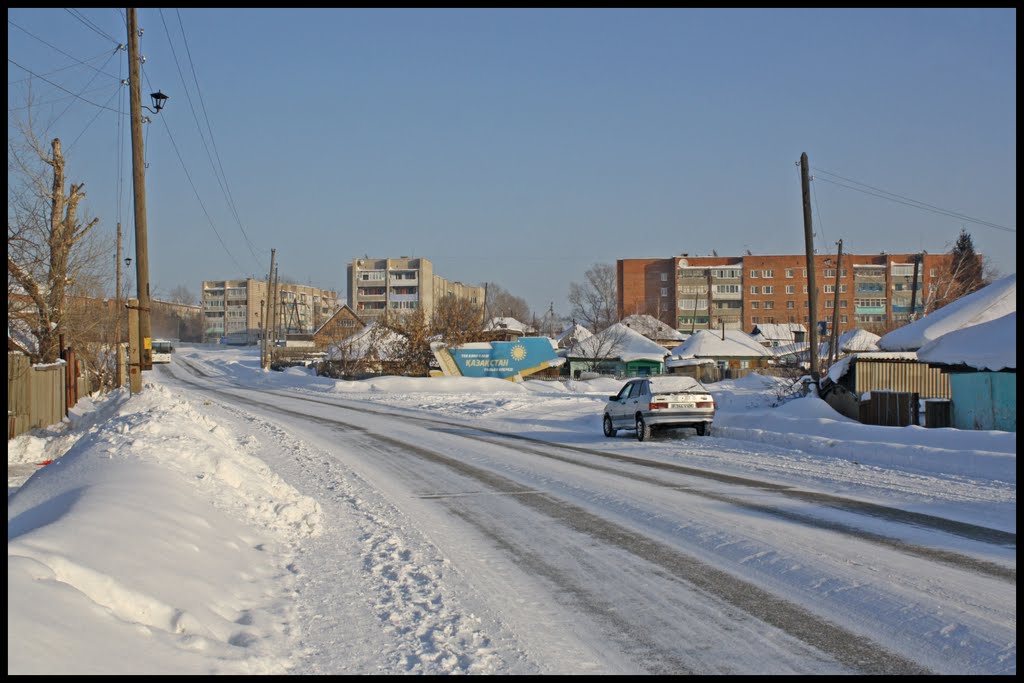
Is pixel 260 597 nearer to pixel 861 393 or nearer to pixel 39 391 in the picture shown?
pixel 39 391

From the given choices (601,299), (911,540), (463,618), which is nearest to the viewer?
(463,618)

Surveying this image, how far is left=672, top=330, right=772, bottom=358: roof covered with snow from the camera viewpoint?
2938 inches

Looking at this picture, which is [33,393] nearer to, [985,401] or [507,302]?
[985,401]

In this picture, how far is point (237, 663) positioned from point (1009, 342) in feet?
75.8

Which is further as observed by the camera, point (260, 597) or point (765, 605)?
point (260, 597)

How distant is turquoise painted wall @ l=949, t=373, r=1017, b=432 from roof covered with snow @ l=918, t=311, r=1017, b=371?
115 centimetres

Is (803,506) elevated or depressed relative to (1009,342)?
depressed

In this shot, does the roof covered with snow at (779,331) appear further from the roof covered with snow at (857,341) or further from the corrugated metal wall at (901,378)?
the corrugated metal wall at (901,378)

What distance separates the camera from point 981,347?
23.7 meters

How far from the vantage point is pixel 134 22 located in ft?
80.3

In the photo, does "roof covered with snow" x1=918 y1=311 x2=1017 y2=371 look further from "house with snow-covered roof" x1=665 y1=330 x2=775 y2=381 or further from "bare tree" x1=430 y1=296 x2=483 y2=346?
"house with snow-covered roof" x1=665 y1=330 x2=775 y2=381

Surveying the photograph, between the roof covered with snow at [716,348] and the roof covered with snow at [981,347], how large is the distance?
160 feet

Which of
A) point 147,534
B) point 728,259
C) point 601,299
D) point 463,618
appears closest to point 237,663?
point 463,618

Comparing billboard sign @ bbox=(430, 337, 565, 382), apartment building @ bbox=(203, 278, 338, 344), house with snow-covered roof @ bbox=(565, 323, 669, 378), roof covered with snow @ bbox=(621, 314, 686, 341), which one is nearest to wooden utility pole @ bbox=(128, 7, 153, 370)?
billboard sign @ bbox=(430, 337, 565, 382)
